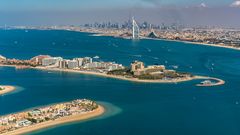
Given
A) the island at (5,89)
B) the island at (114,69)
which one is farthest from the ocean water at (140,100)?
the island at (114,69)

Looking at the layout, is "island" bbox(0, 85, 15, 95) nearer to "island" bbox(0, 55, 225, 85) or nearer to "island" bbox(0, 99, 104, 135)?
"island" bbox(0, 99, 104, 135)

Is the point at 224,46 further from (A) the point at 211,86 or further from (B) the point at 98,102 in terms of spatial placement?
(B) the point at 98,102

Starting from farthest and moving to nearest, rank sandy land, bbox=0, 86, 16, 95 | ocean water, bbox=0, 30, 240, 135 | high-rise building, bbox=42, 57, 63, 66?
high-rise building, bbox=42, 57, 63, 66
sandy land, bbox=0, 86, 16, 95
ocean water, bbox=0, 30, 240, 135

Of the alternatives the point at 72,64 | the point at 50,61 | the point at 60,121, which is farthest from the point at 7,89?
the point at 50,61

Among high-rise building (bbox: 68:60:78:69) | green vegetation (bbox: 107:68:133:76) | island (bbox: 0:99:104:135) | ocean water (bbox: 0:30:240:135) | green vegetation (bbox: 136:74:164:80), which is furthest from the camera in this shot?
high-rise building (bbox: 68:60:78:69)

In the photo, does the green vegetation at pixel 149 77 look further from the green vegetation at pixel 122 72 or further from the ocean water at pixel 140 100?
the ocean water at pixel 140 100

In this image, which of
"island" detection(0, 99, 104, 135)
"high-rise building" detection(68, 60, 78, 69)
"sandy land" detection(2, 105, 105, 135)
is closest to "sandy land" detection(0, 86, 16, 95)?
"island" detection(0, 99, 104, 135)
